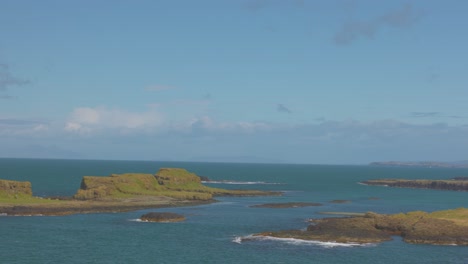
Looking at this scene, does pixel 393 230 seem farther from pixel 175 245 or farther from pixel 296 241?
pixel 175 245

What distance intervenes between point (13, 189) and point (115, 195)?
24.7 m

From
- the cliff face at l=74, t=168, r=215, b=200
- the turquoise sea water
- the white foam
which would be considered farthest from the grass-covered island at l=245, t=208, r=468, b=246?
the cliff face at l=74, t=168, r=215, b=200

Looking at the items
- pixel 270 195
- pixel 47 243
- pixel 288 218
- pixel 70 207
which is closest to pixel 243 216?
pixel 288 218

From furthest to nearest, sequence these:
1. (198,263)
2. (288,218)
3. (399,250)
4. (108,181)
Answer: (108,181) < (288,218) < (399,250) < (198,263)

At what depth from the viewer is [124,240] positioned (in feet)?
266

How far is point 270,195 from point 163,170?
32679 millimetres

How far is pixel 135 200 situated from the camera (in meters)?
134

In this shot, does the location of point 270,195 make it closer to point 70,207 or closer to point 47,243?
point 70,207

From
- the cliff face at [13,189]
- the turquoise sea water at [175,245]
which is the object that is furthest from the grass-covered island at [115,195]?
the turquoise sea water at [175,245]

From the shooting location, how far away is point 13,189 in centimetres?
12319

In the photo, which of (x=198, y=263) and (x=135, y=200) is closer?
(x=198, y=263)

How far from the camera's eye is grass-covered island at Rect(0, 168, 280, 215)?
11319 centimetres

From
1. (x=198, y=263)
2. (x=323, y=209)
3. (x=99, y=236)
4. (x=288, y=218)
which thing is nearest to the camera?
(x=198, y=263)

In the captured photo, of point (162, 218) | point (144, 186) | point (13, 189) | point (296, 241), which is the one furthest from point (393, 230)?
point (144, 186)
